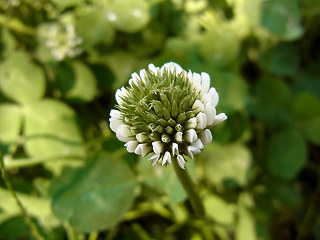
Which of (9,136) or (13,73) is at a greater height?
(13,73)

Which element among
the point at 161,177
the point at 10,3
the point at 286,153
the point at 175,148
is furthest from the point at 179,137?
the point at 10,3

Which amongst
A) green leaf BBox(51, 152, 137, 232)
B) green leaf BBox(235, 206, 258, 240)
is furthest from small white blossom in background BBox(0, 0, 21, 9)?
green leaf BBox(235, 206, 258, 240)

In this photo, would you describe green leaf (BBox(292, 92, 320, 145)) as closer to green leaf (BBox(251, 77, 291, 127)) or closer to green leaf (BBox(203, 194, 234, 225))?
green leaf (BBox(251, 77, 291, 127))

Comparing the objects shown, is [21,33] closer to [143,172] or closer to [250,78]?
[143,172]

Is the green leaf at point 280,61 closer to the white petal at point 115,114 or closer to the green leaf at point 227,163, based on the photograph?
the green leaf at point 227,163

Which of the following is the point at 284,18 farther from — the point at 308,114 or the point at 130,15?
the point at 130,15

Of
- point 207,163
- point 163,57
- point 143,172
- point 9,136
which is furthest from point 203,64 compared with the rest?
point 9,136
